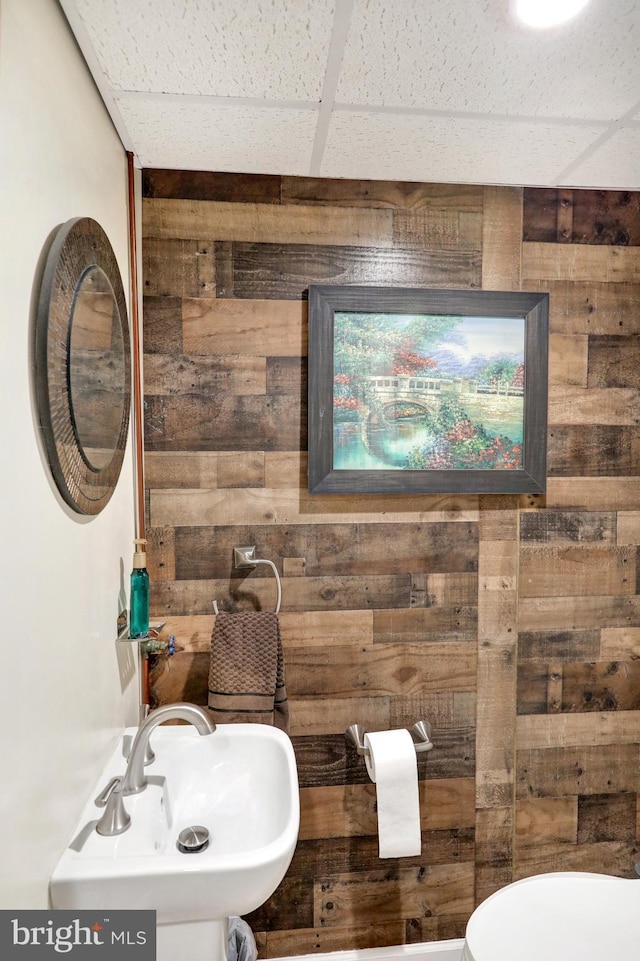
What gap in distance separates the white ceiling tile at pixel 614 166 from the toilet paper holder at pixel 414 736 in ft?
5.43

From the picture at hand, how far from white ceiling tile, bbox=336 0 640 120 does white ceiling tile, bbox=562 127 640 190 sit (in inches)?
5.1

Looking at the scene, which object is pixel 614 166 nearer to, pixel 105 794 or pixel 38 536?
pixel 38 536

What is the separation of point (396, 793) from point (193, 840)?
0.63 meters

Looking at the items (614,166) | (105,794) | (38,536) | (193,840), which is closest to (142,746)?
(105,794)

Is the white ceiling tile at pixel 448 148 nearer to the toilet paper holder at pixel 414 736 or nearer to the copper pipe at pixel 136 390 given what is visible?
the copper pipe at pixel 136 390

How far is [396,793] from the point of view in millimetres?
1644

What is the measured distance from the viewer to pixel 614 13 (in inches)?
40.5

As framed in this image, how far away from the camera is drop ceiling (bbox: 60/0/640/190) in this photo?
41.2 inches

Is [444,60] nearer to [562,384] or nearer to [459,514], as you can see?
[562,384]

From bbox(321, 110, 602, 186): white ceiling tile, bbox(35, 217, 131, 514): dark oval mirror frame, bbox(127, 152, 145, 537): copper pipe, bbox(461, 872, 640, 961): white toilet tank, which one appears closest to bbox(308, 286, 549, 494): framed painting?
bbox(321, 110, 602, 186): white ceiling tile

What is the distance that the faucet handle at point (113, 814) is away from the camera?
115cm

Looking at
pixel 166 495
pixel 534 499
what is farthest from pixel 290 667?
pixel 534 499

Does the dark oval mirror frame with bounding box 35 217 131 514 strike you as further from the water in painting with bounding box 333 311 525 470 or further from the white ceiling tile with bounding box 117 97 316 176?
the water in painting with bounding box 333 311 525 470

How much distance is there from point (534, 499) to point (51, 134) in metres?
1.54
